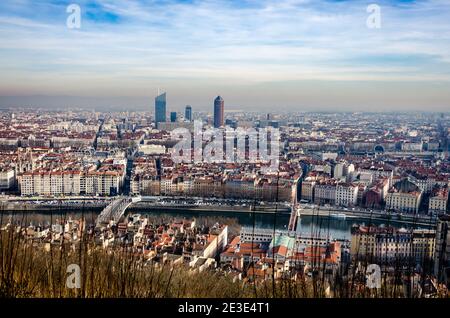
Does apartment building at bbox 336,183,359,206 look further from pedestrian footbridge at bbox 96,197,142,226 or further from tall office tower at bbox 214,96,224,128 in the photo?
pedestrian footbridge at bbox 96,197,142,226

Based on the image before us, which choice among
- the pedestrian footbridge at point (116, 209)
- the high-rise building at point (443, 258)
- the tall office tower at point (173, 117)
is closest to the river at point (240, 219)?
the pedestrian footbridge at point (116, 209)

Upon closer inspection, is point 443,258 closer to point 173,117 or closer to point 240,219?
point 240,219

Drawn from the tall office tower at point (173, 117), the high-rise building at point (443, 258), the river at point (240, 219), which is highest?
the tall office tower at point (173, 117)

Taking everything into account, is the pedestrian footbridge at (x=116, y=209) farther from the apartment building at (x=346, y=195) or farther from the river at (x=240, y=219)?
the apartment building at (x=346, y=195)

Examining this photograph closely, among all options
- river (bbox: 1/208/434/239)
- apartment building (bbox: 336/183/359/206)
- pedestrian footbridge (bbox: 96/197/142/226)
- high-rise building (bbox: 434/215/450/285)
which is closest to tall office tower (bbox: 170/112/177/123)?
pedestrian footbridge (bbox: 96/197/142/226)

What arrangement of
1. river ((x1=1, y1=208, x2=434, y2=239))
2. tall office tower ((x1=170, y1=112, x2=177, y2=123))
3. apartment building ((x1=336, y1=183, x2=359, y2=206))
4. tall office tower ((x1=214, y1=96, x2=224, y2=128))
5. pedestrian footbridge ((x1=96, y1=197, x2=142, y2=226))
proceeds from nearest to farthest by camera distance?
river ((x1=1, y1=208, x2=434, y2=239)) → pedestrian footbridge ((x1=96, y1=197, x2=142, y2=226)) → apartment building ((x1=336, y1=183, x2=359, y2=206)) → tall office tower ((x1=214, y1=96, x2=224, y2=128)) → tall office tower ((x1=170, y1=112, x2=177, y2=123))

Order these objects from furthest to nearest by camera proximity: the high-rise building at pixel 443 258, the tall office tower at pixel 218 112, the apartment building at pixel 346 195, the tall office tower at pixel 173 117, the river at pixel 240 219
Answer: the tall office tower at pixel 173 117, the tall office tower at pixel 218 112, the apartment building at pixel 346 195, the river at pixel 240 219, the high-rise building at pixel 443 258

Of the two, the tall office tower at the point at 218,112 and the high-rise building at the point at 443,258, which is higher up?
the tall office tower at the point at 218,112

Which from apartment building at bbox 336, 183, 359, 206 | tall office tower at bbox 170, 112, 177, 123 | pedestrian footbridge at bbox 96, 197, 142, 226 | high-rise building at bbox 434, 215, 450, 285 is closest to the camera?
high-rise building at bbox 434, 215, 450, 285

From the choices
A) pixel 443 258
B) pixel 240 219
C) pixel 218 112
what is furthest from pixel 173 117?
pixel 443 258

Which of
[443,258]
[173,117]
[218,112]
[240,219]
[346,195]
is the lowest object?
[240,219]
